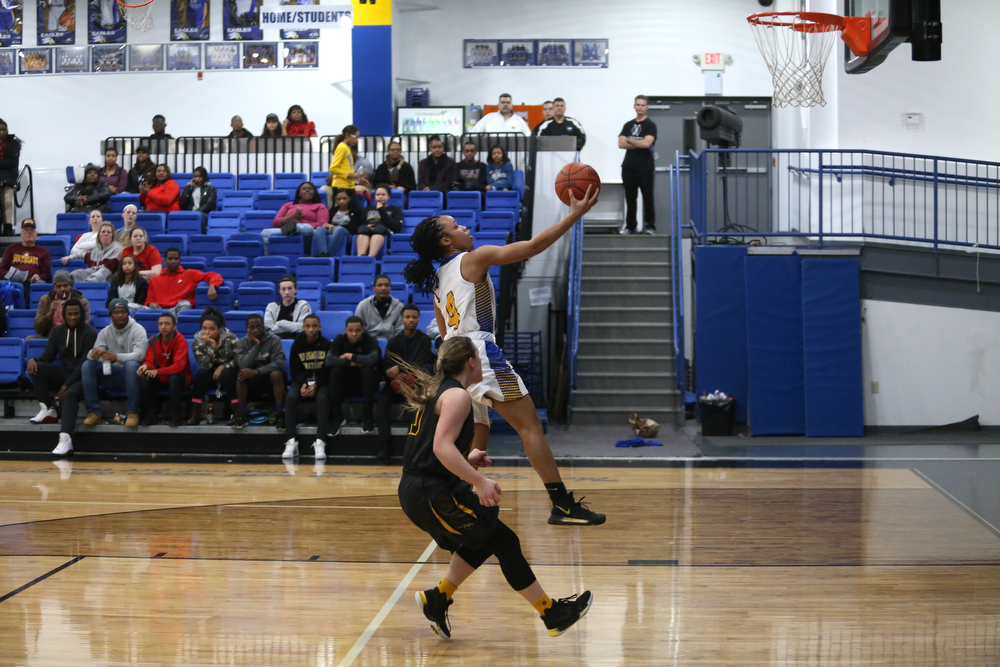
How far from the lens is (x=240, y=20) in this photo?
1611cm

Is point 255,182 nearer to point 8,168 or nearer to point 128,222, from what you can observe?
point 128,222

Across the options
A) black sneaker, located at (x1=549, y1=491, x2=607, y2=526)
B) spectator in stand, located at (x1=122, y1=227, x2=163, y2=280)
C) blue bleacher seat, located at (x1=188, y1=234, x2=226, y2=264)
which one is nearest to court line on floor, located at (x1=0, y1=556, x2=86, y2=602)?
black sneaker, located at (x1=549, y1=491, x2=607, y2=526)

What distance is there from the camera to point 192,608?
440cm

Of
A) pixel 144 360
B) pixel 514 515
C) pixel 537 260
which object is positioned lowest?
pixel 514 515

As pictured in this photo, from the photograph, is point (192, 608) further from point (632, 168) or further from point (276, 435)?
point (632, 168)

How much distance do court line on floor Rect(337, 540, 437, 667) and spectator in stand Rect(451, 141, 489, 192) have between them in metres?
7.13

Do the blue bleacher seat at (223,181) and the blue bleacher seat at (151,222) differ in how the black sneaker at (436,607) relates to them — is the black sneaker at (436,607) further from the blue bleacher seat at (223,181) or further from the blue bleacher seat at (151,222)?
the blue bleacher seat at (223,181)

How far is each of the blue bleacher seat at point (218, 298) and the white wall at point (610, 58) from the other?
21.4 ft

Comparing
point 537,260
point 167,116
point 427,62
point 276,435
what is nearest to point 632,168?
point 537,260

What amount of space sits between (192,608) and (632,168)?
967 centimetres

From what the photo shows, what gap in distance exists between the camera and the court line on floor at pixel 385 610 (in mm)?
3748

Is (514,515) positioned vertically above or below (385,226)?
below

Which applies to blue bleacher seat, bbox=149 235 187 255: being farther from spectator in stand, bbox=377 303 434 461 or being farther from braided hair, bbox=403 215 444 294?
braided hair, bbox=403 215 444 294

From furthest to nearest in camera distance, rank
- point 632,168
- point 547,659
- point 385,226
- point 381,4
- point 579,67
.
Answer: point 579,67
point 632,168
point 381,4
point 385,226
point 547,659
